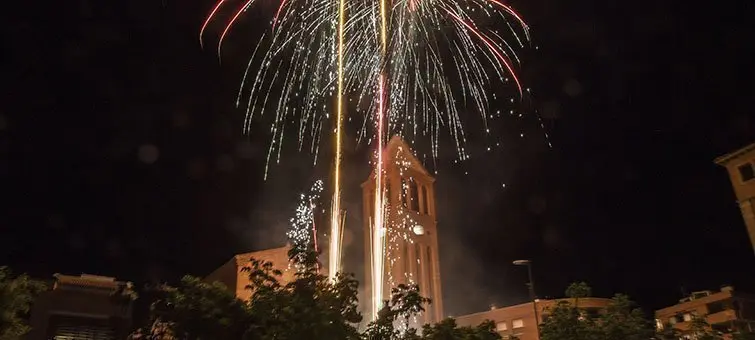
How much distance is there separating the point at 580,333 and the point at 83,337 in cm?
1910

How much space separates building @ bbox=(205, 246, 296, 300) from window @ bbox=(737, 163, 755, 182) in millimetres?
30199

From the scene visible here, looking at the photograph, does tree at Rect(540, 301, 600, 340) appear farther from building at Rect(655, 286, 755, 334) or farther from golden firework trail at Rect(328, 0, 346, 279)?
building at Rect(655, 286, 755, 334)

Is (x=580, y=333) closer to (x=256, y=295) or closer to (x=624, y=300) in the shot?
(x=624, y=300)

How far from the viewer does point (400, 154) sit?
47406 mm

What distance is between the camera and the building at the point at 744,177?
41.1 metres

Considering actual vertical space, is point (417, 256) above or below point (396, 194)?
below

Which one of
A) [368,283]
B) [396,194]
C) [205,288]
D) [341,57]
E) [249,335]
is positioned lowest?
[249,335]

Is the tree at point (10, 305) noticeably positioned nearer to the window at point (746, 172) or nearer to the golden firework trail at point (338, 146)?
the golden firework trail at point (338, 146)

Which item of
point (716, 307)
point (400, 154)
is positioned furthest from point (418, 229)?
point (716, 307)

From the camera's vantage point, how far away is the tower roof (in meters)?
46.2

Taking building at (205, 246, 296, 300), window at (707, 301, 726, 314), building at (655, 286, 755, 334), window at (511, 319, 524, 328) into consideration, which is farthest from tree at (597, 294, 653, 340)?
window at (511, 319, 524, 328)

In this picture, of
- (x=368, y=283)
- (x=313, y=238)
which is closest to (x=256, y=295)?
(x=313, y=238)

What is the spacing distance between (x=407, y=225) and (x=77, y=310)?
24.1m

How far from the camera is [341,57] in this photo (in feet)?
74.3
